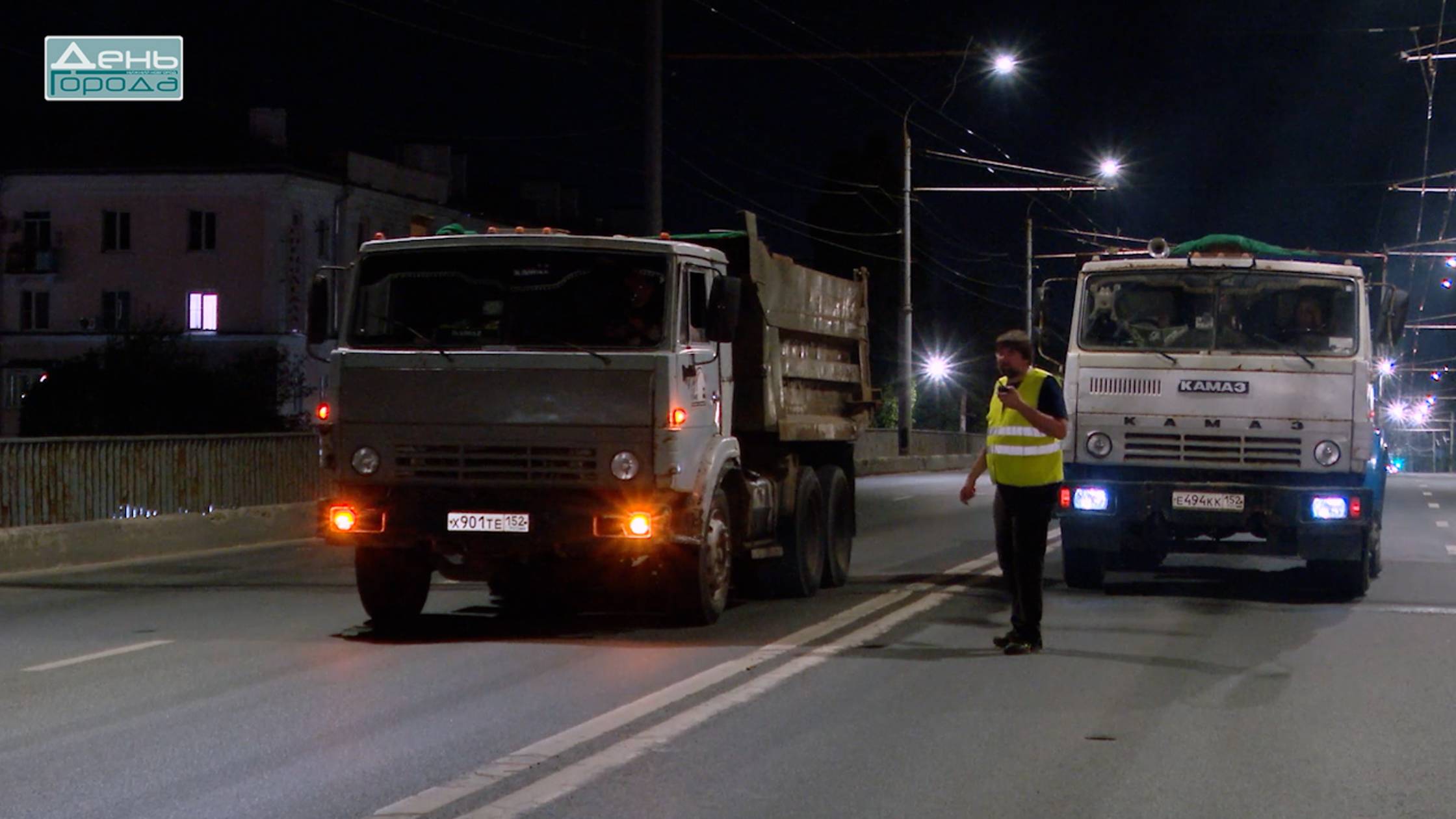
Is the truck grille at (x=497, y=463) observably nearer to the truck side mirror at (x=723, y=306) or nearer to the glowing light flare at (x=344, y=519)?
the glowing light flare at (x=344, y=519)

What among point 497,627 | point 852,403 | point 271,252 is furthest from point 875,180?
point 497,627

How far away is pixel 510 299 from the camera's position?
1211cm

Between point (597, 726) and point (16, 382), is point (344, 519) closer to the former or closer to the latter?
point (597, 726)

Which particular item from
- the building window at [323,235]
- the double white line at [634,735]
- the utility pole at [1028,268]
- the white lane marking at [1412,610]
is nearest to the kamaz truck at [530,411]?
the double white line at [634,735]

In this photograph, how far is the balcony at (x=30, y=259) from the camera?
67375 millimetres

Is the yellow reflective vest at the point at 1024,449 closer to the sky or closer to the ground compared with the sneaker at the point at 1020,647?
closer to the sky

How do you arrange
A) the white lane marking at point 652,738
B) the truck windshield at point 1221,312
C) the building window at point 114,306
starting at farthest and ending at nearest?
1. the building window at point 114,306
2. the truck windshield at point 1221,312
3. the white lane marking at point 652,738

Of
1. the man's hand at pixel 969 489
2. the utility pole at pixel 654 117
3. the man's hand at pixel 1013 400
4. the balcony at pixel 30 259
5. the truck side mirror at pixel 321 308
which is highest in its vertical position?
the balcony at pixel 30 259

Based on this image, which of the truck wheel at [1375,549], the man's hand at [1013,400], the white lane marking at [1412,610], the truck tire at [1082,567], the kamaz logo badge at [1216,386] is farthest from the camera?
the truck tire at [1082,567]

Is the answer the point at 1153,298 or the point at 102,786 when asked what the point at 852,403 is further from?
the point at 102,786

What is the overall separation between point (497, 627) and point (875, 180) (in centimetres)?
6650

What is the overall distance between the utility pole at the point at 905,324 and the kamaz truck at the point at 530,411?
109 feet

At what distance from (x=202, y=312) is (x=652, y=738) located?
5968 cm

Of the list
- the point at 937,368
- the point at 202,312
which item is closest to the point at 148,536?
the point at 202,312
